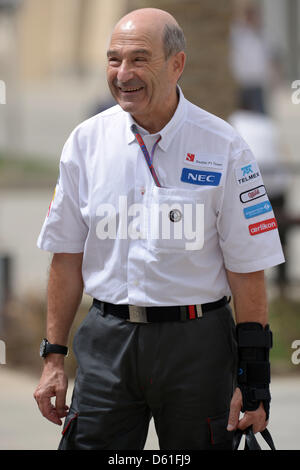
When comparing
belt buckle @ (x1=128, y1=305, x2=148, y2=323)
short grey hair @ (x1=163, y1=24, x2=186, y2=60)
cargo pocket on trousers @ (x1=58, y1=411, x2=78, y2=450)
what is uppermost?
short grey hair @ (x1=163, y1=24, x2=186, y2=60)

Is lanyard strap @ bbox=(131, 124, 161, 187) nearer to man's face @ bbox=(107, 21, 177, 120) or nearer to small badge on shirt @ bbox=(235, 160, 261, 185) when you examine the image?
man's face @ bbox=(107, 21, 177, 120)

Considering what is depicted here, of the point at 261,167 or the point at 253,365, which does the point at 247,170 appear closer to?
the point at 253,365

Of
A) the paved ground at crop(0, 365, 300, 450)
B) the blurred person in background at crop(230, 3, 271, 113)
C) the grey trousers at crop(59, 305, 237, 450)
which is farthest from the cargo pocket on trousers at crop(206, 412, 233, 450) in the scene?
the blurred person in background at crop(230, 3, 271, 113)

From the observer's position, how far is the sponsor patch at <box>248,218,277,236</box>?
3.26 metres

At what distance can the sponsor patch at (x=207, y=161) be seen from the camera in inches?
126

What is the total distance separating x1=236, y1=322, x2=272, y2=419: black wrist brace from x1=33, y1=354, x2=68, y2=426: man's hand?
61 centimetres

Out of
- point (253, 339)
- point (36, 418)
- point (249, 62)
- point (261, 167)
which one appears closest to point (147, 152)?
point (253, 339)

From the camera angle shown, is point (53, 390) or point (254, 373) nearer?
point (254, 373)

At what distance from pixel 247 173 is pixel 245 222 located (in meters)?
0.16

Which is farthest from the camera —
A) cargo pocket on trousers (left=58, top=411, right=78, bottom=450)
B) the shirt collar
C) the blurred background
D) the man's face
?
the blurred background

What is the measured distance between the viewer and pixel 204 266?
3254 mm

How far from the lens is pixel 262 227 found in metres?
3.28

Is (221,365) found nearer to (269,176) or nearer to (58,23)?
(269,176)

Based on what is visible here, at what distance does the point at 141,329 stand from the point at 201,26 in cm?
579
